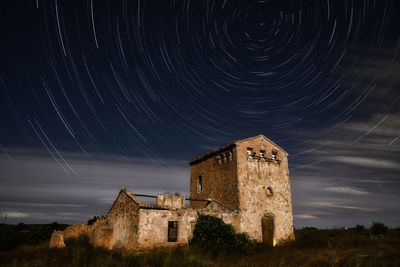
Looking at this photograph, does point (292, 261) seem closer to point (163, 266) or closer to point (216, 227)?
point (216, 227)

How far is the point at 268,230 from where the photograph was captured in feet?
68.3

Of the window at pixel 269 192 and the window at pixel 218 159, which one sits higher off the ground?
the window at pixel 218 159

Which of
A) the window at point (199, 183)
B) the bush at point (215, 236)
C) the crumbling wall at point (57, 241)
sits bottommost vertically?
the crumbling wall at point (57, 241)

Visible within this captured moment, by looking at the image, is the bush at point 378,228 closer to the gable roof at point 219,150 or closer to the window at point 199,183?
the gable roof at point 219,150

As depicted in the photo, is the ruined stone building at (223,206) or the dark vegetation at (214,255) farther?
the ruined stone building at (223,206)

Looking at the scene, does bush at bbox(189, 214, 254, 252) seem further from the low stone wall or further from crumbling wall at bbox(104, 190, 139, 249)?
the low stone wall

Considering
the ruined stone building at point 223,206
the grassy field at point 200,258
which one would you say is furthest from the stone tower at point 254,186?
the grassy field at point 200,258

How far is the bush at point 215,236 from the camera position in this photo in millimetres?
16688

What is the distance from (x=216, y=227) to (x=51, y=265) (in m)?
9.92

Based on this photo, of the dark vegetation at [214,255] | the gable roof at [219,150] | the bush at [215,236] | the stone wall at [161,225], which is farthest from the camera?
the gable roof at [219,150]

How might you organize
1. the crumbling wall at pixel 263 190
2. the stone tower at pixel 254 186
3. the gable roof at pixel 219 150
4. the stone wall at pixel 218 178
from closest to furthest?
the crumbling wall at pixel 263 190, the stone tower at pixel 254 186, the stone wall at pixel 218 178, the gable roof at pixel 219 150

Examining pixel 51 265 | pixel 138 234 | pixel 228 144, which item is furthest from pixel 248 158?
pixel 51 265

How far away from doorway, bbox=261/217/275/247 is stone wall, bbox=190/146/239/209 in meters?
2.90

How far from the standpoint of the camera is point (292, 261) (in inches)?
528
